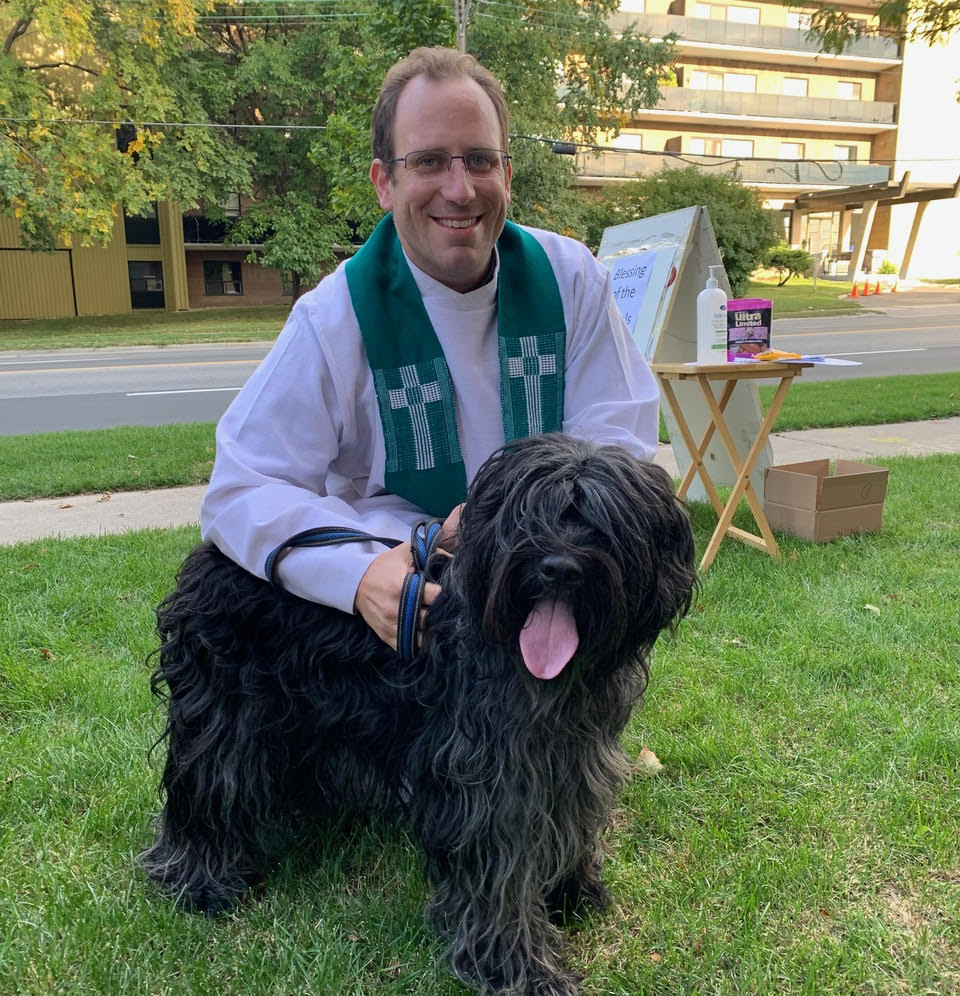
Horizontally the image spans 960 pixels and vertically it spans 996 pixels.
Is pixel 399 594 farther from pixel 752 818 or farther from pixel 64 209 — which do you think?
pixel 64 209

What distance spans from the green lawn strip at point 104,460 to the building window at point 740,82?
1833 inches

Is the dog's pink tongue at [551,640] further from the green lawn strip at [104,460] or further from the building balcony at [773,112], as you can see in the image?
the building balcony at [773,112]

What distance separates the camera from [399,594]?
6.35 ft

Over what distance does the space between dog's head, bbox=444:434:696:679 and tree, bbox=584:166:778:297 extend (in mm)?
27187

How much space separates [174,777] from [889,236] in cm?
5192

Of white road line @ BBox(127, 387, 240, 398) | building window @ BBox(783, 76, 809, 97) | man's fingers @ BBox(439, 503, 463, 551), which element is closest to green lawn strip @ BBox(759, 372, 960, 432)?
man's fingers @ BBox(439, 503, 463, 551)

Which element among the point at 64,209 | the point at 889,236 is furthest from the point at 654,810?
the point at 889,236

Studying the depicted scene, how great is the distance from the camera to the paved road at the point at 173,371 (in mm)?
11398

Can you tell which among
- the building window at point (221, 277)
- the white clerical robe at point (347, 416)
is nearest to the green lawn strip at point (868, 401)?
the white clerical robe at point (347, 416)

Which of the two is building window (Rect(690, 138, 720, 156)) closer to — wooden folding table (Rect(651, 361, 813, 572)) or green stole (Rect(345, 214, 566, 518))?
wooden folding table (Rect(651, 361, 813, 572))

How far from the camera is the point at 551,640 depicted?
160cm

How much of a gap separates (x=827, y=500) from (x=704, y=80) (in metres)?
48.0

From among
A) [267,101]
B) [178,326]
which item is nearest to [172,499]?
[178,326]

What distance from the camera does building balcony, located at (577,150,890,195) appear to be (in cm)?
4341
